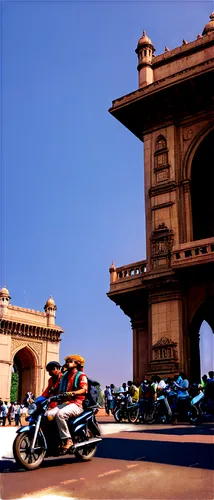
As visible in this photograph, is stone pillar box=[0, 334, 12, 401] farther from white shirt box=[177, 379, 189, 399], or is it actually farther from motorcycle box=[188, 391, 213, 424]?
white shirt box=[177, 379, 189, 399]

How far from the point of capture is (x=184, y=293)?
18531 millimetres

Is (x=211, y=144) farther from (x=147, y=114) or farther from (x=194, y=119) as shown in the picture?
(x=147, y=114)

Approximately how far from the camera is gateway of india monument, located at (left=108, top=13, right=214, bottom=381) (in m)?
18.1

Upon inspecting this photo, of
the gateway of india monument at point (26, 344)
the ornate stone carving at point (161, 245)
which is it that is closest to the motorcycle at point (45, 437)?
the ornate stone carving at point (161, 245)

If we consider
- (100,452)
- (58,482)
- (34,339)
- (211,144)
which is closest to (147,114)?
(211,144)

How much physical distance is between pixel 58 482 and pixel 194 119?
17687mm

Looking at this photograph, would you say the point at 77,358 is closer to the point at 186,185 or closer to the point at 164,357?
the point at 164,357

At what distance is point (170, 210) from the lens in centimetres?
Answer: 1961

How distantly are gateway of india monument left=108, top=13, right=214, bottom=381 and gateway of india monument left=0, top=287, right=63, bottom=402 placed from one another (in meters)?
29.5

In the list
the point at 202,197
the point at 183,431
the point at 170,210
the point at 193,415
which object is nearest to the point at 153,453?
the point at 183,431

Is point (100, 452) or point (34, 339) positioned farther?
point (34, 339)

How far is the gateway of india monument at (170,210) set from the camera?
1806 cm

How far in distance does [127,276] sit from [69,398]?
14.1 metres

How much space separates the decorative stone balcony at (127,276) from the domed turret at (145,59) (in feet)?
26.5
